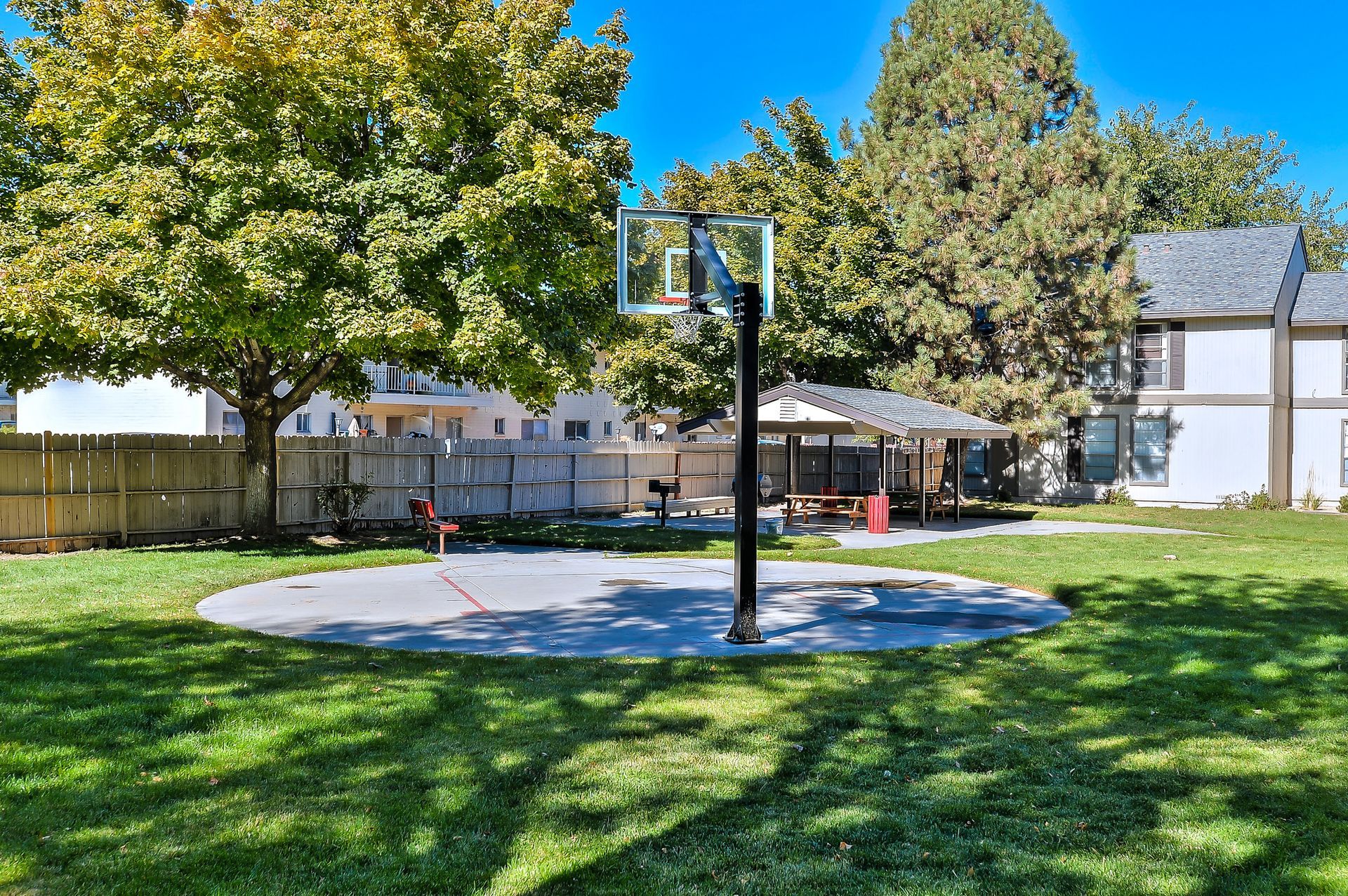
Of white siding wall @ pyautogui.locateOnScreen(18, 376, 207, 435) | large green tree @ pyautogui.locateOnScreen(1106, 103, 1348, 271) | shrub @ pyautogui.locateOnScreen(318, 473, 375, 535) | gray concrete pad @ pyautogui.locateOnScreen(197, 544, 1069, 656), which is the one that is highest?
large green tree @ pyautogui.locateOnScreen(1106, 103, 1348, 271)

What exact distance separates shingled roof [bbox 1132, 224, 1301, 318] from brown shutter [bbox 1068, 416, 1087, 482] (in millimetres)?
3852

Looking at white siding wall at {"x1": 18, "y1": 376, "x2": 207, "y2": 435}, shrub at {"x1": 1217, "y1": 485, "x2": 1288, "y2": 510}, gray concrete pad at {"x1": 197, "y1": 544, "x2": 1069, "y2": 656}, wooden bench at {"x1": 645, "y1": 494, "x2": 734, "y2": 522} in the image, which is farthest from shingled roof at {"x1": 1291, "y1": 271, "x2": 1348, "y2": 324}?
white siding wall at {"x1": 18, "y1": 376, "x2": 207, "y2": 435}

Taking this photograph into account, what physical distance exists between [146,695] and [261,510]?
487 inches

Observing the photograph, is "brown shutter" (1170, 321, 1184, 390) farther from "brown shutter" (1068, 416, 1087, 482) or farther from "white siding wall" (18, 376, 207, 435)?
"white siding wall" (18, 376, 207, 435)

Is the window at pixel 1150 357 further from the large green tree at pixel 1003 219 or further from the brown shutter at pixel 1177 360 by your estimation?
the large green tree at pixel 1003 219

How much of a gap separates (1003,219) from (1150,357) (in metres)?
6.38

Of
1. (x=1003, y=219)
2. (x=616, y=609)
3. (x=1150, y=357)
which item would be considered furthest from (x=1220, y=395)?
(x=616, y=609)

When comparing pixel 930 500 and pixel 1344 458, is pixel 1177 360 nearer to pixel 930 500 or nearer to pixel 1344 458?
pixel 1344 458

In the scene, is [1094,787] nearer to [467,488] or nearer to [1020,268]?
[467,488]

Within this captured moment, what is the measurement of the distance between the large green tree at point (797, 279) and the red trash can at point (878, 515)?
24.4 feet

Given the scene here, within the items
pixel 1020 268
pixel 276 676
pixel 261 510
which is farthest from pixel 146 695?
pixel 1020 268

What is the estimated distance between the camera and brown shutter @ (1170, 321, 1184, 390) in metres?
30.8

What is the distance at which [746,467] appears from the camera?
8.98m

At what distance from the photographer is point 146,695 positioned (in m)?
6.68
